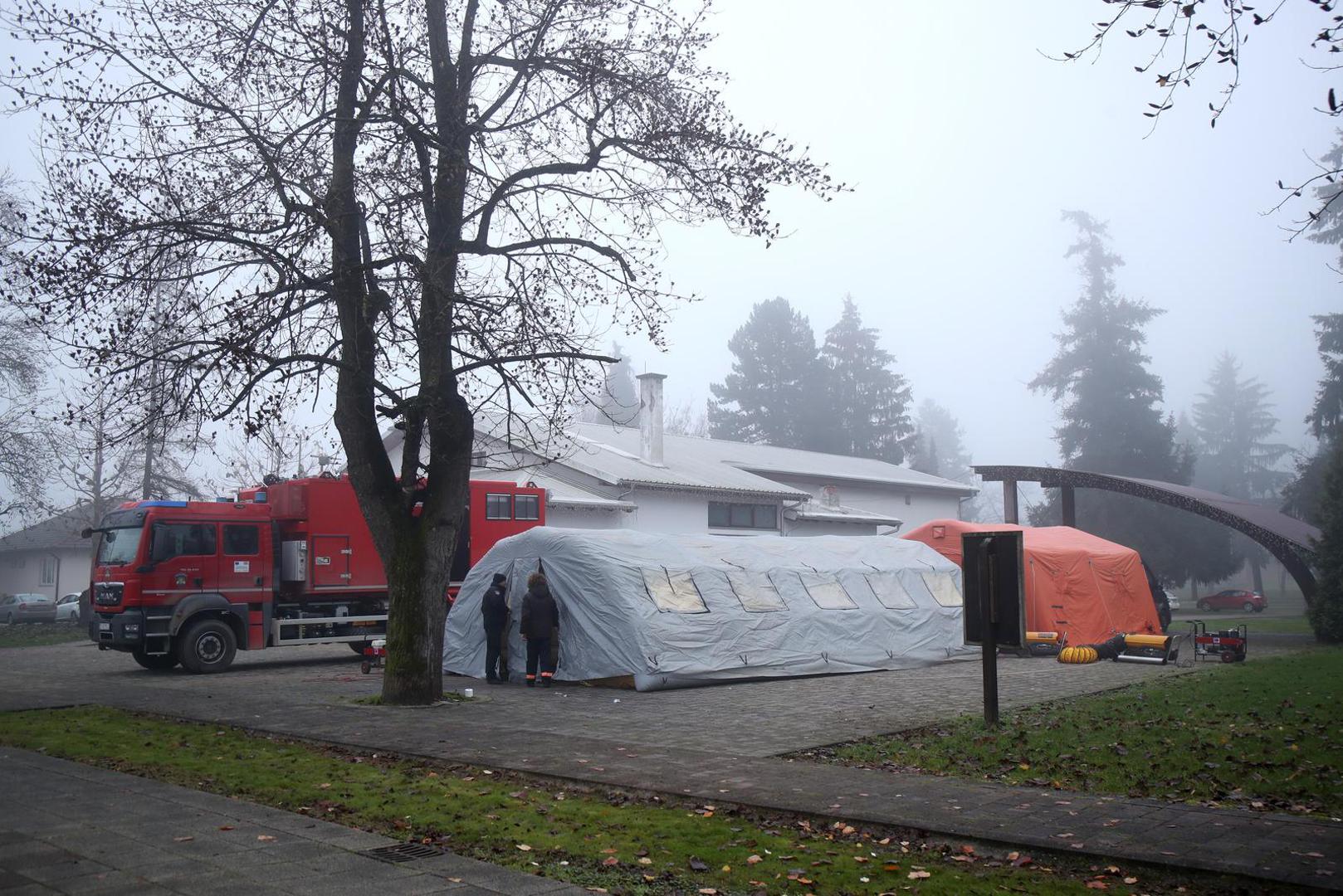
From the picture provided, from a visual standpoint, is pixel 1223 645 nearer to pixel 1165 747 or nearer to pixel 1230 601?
pixel 1165 747

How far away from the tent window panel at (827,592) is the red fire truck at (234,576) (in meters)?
8.48

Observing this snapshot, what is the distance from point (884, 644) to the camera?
70.7ft

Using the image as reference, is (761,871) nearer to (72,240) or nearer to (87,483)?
(72,240)

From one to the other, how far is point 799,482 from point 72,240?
33093 mm

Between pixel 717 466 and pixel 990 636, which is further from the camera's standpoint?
pixel 717 466

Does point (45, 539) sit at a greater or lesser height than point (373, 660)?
greater

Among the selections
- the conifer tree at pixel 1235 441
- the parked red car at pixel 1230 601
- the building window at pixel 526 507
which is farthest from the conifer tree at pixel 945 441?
the building window at pixel 526 507

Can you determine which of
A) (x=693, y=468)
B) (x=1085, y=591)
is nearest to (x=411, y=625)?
(x=1085, y=591)

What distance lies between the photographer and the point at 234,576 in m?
21.5

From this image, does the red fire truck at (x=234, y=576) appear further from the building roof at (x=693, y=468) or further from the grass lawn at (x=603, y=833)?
the grass lawn at (x=603, y=833)

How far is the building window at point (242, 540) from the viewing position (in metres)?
21.5

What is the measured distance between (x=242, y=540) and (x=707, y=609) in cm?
941

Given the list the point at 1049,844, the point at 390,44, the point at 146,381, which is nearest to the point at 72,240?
the point at 146,381

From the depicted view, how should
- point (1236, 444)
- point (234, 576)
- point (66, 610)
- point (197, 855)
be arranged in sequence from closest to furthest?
1. point (197, 855)
2. point (234, 576)
3. point (66, 610)
4. point (1236, 444)
